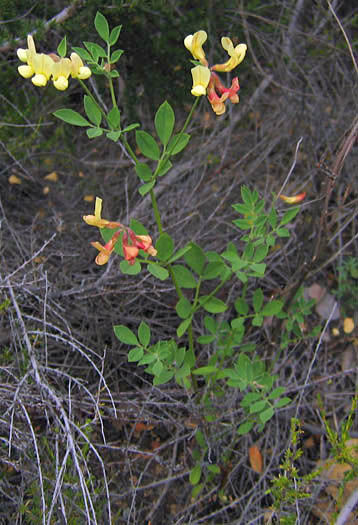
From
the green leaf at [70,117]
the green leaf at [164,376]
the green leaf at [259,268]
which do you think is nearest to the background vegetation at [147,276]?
the green leaf at [164,376]

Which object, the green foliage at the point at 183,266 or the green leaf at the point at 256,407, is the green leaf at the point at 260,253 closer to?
the green foliage at the point at 183,266

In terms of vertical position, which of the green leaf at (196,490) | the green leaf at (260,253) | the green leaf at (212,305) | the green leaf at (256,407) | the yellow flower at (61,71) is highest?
the yellow flower at (61,71)

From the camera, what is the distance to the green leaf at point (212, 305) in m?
1.34

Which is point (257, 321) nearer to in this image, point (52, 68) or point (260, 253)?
point (260, 253)

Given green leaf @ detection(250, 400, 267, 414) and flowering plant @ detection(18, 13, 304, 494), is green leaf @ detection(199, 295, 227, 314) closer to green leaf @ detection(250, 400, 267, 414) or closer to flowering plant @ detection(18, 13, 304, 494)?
flowering plant @ detection(18, 13, 304, 494)

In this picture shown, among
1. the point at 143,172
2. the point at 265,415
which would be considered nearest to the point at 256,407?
the point at 265,415

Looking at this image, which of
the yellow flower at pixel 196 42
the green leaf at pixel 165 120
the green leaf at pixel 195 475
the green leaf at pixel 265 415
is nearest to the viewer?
the yellow flower at pixel 196 42

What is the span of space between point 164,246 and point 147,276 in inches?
20.1

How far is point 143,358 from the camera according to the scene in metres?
1.25

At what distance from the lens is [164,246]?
3.88 ft

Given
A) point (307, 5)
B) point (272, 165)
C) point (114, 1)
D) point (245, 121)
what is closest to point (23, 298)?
point (114, 1)

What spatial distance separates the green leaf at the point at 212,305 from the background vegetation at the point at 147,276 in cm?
29

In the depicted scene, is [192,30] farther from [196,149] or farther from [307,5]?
[307,5]

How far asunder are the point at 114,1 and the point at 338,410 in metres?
1.62
